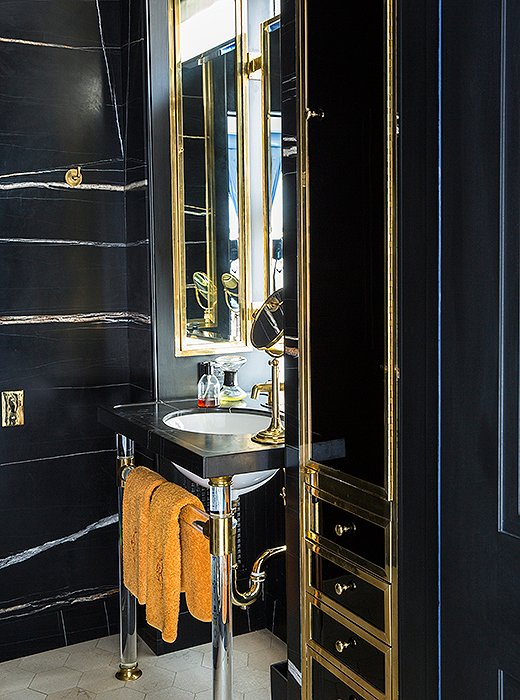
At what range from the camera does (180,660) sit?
286 cm

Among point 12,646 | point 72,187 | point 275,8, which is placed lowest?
point 12,646

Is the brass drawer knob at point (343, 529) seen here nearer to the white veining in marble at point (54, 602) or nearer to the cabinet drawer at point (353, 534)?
the cabinet drawer at point (353, 534)

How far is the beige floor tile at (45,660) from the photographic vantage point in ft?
9.31

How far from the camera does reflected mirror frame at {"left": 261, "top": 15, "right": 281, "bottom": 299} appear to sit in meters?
2.76

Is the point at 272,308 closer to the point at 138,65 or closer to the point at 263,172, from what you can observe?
the point at 263,172

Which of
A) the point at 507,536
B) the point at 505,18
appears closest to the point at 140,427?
the point at 507,536

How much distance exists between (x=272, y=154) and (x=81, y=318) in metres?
0.89

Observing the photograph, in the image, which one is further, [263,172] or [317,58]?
[263,172]

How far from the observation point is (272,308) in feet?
6.82

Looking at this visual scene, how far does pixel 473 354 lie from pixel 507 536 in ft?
0.92

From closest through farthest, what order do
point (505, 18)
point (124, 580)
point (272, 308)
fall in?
1. point (505, 18)
2. point (272, 308)
3. point (124, 580)

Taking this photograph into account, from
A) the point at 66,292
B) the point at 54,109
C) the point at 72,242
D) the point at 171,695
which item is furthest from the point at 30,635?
the point at 54,109

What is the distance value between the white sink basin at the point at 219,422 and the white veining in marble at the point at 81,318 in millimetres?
419

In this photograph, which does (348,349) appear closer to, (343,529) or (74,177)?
(343,529)
